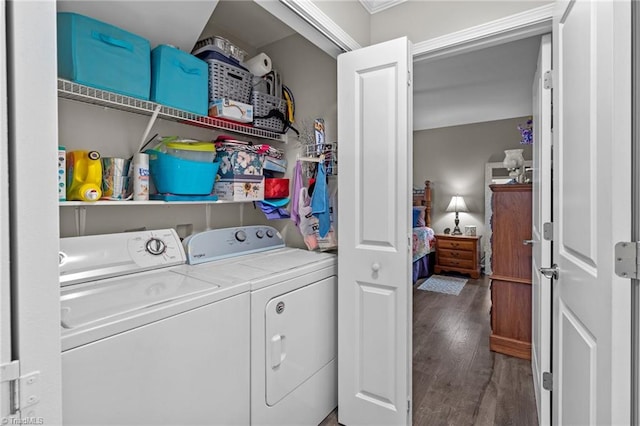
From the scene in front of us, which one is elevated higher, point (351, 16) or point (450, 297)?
point (351, 16)

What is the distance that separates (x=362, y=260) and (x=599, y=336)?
40.3 inches

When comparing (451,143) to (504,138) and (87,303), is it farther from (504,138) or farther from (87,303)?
(87,303)

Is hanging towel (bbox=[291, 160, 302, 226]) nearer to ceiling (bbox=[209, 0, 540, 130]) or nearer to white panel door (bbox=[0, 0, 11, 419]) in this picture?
ceiling (bbox=[209, 0, 540, 130])

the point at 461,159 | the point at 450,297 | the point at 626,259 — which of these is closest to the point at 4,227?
the point at 626,259

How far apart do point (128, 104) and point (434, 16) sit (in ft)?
5.38

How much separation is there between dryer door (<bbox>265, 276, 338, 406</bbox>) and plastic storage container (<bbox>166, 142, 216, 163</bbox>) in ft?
2.96

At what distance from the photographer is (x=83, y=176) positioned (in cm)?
143

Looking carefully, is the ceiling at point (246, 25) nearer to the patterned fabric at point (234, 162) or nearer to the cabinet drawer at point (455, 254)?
the patterned fabric at point (234, 162)

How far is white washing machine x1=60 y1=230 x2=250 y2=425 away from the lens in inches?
37.4

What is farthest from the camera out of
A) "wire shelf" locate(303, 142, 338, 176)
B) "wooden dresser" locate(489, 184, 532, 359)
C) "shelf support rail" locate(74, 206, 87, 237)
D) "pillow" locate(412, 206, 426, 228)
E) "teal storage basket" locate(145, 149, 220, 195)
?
"pillow" locate(412, 206, 426, 228)

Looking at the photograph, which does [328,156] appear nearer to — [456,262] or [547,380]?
[547,380]

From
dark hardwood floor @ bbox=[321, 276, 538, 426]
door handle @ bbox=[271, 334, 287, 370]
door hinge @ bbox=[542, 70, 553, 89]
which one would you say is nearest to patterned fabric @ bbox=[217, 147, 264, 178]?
door handle @ bbox=[271, 334, 287, 370]

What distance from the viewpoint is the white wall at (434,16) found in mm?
1616

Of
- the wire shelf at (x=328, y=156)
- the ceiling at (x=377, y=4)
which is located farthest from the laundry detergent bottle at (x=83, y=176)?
the ceiling at (x=377, y=4)
